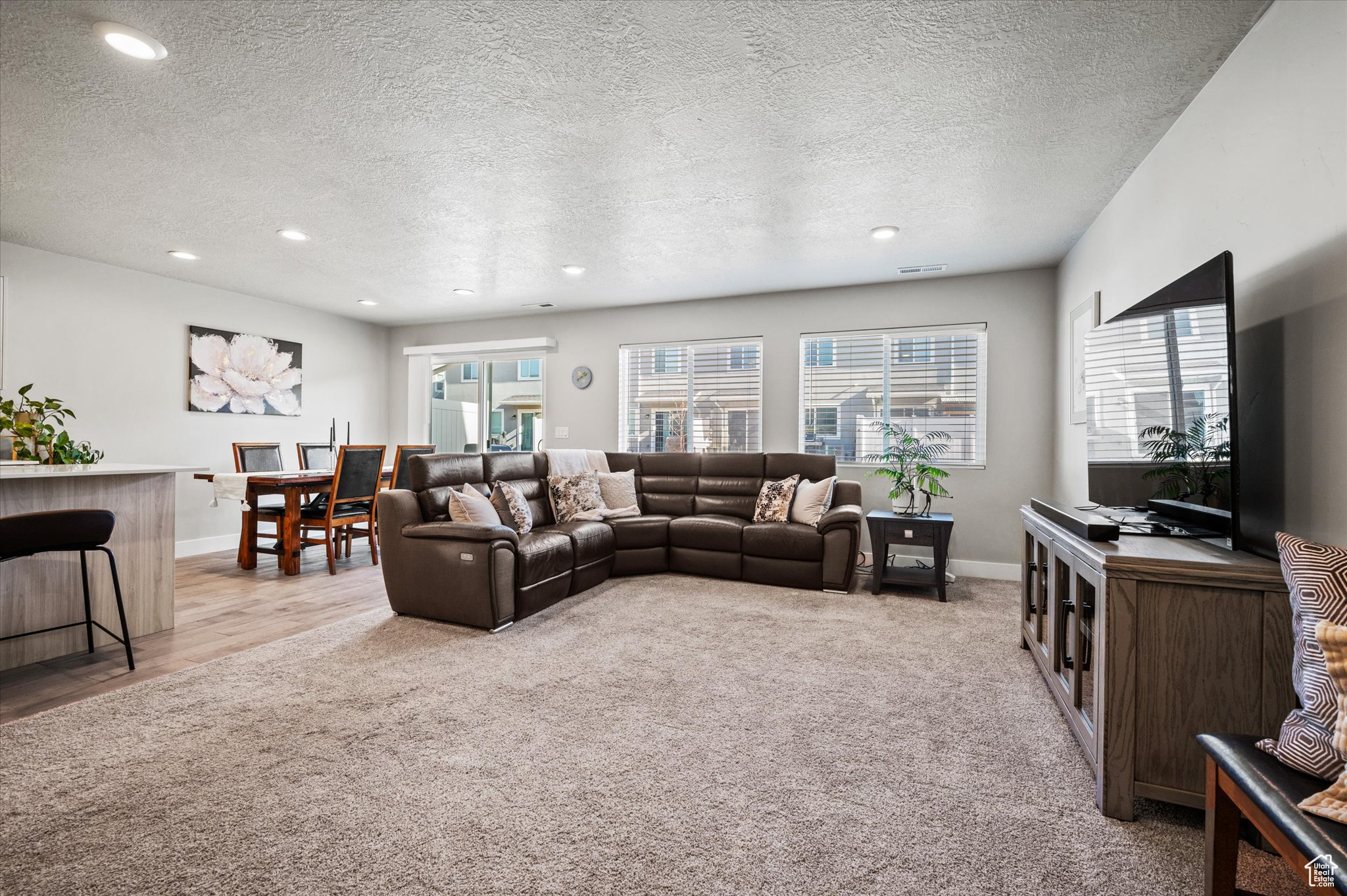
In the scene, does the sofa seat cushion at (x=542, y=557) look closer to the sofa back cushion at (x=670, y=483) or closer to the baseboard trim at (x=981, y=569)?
the sofa back cushion at (x=670, y=483)

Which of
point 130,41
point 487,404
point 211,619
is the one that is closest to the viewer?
point 130,41

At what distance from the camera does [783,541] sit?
4.39 m

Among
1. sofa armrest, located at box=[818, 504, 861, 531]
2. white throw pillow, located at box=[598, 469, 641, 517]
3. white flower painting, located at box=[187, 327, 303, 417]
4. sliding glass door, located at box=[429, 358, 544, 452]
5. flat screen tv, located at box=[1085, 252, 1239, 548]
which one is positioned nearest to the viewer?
flat screen tv, located at box=[1085, 252, 1239, 548]

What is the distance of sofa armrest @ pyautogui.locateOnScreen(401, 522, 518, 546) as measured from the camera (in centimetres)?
334

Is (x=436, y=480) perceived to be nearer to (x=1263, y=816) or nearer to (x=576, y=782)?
(x=576, y=782)

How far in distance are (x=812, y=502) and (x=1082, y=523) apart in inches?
106

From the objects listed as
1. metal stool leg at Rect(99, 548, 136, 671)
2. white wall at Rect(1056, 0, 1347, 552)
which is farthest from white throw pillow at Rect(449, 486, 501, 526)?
white wall at Rect(1056, 0, 1347, 552)

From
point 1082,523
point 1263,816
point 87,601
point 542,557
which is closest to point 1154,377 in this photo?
point 1082,523

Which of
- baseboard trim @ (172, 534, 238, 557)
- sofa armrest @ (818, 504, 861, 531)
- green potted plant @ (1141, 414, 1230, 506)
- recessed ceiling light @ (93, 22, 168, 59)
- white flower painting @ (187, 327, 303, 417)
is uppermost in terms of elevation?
recessed ceiling light @ (93, 22, 168, 59)

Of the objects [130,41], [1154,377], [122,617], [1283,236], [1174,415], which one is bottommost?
[122,617]

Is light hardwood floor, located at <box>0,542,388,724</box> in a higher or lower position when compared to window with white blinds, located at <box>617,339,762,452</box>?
lower

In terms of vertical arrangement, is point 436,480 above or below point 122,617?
above

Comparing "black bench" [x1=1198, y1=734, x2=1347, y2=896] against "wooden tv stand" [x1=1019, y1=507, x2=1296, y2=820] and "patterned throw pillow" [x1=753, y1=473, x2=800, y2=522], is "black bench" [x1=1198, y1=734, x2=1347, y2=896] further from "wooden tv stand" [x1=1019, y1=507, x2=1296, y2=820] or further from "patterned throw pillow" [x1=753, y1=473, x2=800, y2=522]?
"patterned throw pillow" [x1=753, y1=473, x2=800, y2=522]

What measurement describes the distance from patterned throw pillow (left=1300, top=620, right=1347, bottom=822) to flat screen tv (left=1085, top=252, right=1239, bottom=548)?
77 cm
